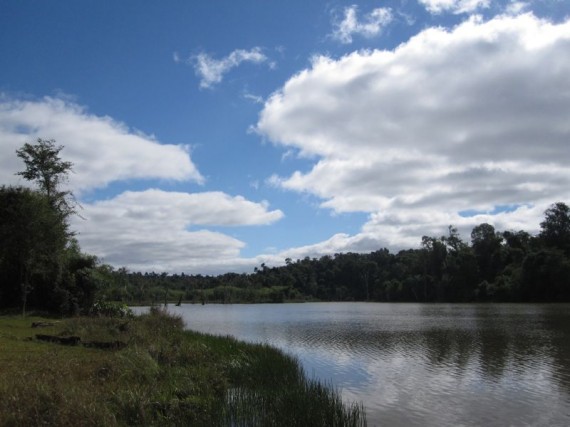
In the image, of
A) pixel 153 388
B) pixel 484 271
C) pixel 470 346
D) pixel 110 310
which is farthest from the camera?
pixel 484 271

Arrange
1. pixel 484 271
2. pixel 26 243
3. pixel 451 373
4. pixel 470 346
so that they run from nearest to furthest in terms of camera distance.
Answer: pixel 451 373
pixel 470 346
pixel 26 243
pixel 484 271

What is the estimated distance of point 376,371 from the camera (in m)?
21.6

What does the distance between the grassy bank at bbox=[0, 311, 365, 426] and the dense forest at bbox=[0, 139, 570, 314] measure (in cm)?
1497

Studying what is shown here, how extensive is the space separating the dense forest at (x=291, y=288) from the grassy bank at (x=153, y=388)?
1497 cm

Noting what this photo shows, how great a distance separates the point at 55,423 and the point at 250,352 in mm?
13390

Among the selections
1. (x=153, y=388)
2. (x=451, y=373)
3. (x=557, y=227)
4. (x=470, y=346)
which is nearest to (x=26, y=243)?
(x=153, y=388)

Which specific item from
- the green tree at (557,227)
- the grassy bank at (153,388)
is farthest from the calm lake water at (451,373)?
the green tree at (557,227)

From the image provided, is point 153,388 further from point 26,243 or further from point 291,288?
point 291,288

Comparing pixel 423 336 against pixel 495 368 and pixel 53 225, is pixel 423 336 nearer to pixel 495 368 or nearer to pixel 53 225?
pixel 495 368

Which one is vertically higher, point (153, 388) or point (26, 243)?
point (26, 243)

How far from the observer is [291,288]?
198875 mm

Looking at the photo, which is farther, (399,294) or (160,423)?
(399,294)

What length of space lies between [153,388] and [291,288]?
618ft

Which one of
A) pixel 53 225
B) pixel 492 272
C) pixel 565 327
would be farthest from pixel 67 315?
pixel 492 272
